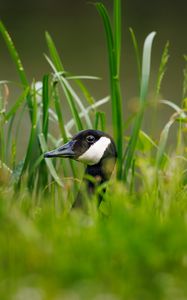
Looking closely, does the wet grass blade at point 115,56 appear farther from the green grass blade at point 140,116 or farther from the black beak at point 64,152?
the black beak at point 64,152

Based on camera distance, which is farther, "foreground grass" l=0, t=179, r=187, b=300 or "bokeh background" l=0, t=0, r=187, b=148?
"bokeh background" l=0, t=0, r=187, b=148

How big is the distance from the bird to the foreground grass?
134 centimetres

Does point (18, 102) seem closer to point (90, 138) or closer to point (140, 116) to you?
point (90, 138)

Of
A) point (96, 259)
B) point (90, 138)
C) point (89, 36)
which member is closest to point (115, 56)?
point (90, 138)

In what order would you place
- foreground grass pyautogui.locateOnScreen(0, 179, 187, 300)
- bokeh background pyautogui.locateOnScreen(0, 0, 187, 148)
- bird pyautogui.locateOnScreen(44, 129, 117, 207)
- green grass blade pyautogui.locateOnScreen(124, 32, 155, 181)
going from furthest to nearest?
1. bokeh background pyautogui.locateOnScreen(0, 0, 187, 148)
2. green grass blade pyautogui.locateOnScreen(124, 32, 155, 181)
3. bird pyautogui.locateOnScreen(44, 129, 117, 207)
4. foreground grass pyautogui.locateOnScreen(0, 179, 187, 300)

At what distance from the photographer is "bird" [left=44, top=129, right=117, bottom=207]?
3814 millimetres

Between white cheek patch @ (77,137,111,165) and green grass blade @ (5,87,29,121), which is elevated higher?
green grass blade @ (5,87,29,121)

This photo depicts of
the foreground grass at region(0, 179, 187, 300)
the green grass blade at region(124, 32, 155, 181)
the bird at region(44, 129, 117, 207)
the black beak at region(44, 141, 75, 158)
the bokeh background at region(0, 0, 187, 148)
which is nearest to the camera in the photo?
the foreground grass at region(0, 179, 187, 300)

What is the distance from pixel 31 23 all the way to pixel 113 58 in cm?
730

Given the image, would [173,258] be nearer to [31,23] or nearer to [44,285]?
[44,285]

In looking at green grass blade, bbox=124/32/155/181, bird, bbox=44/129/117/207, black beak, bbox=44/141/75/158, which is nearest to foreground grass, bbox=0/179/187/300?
black beak, bbox=44/141/75/158

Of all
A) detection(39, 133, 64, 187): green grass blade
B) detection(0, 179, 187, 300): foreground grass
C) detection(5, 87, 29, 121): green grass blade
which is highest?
detection(5, 87, 29, 121): green grass blade

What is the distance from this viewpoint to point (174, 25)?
11.0 meters

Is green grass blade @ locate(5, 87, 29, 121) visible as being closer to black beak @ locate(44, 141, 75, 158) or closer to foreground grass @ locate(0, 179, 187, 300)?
black beak @ locate(44, 141, 75, 158)
